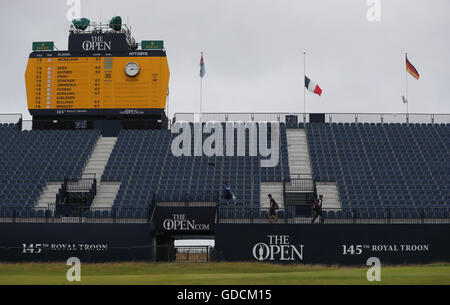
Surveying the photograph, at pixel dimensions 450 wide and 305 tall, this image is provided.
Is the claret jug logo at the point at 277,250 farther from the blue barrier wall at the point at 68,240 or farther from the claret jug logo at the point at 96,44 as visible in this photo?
the claret jug logo at the point at 96,44

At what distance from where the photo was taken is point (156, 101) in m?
42.9

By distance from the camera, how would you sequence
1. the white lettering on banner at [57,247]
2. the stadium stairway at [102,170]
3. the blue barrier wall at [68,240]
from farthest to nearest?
the stadium stairway at [102,170], the white lettering on banner at [57,247], the blue barrier wall at [68,240]

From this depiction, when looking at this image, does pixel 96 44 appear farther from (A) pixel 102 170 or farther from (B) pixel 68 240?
(B) pixel 68 240

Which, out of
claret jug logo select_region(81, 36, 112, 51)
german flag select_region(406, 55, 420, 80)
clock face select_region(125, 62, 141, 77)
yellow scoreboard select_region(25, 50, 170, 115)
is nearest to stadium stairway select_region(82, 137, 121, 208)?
yellow scoreboard select_region(25, 50, 170, 115)

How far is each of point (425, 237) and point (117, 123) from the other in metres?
22.4

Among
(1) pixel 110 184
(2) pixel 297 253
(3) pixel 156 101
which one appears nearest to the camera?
(2) pixel 297 253

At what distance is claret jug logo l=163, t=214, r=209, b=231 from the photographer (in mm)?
32812

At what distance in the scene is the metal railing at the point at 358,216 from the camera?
3125 cm

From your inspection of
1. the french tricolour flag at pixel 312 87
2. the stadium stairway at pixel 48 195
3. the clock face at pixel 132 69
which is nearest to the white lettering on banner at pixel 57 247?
the stadium stairway at pixel 48 195

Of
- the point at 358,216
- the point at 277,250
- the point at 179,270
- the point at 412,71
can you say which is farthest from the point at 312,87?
the point at 179,270

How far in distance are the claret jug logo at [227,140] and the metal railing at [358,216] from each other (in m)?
8.08

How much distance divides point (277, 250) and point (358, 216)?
428cm
